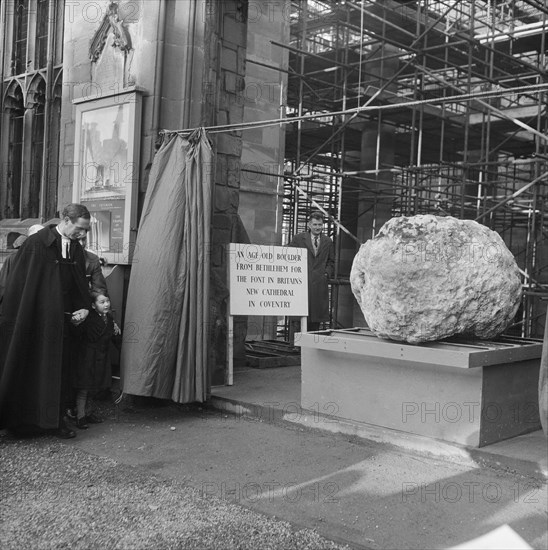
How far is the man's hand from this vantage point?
5.92 metres

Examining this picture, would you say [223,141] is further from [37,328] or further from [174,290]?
[37,328]

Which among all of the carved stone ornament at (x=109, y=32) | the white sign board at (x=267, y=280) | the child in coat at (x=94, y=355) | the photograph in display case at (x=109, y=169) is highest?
the carved stone ornament at (x=109, y=32)

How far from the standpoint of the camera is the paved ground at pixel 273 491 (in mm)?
3930

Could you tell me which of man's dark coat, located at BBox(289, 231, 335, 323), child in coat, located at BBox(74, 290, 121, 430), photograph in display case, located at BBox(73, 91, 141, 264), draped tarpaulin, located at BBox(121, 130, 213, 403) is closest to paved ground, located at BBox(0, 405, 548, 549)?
child in coat, located at BBox(74, 290, 121, 430)

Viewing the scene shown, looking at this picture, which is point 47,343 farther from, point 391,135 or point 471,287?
point 391,135

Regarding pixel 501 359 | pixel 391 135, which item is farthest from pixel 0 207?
pixel 391 135

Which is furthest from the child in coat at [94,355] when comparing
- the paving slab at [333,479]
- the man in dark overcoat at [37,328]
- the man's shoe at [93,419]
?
the paving slab at [333,479]

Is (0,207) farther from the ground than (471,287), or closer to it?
farther from the ground

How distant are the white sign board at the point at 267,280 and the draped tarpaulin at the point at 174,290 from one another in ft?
2.97

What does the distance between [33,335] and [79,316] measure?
1.34ft

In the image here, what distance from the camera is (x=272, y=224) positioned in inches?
495

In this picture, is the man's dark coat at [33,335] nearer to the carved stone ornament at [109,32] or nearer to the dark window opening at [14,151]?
the carved stone ornament at [109,32]

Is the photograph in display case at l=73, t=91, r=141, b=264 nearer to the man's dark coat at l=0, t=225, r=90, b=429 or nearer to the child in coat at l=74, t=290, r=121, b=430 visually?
the child in coat at l=74, t=290, r=121, b=430

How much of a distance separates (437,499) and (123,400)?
3.67 meters
